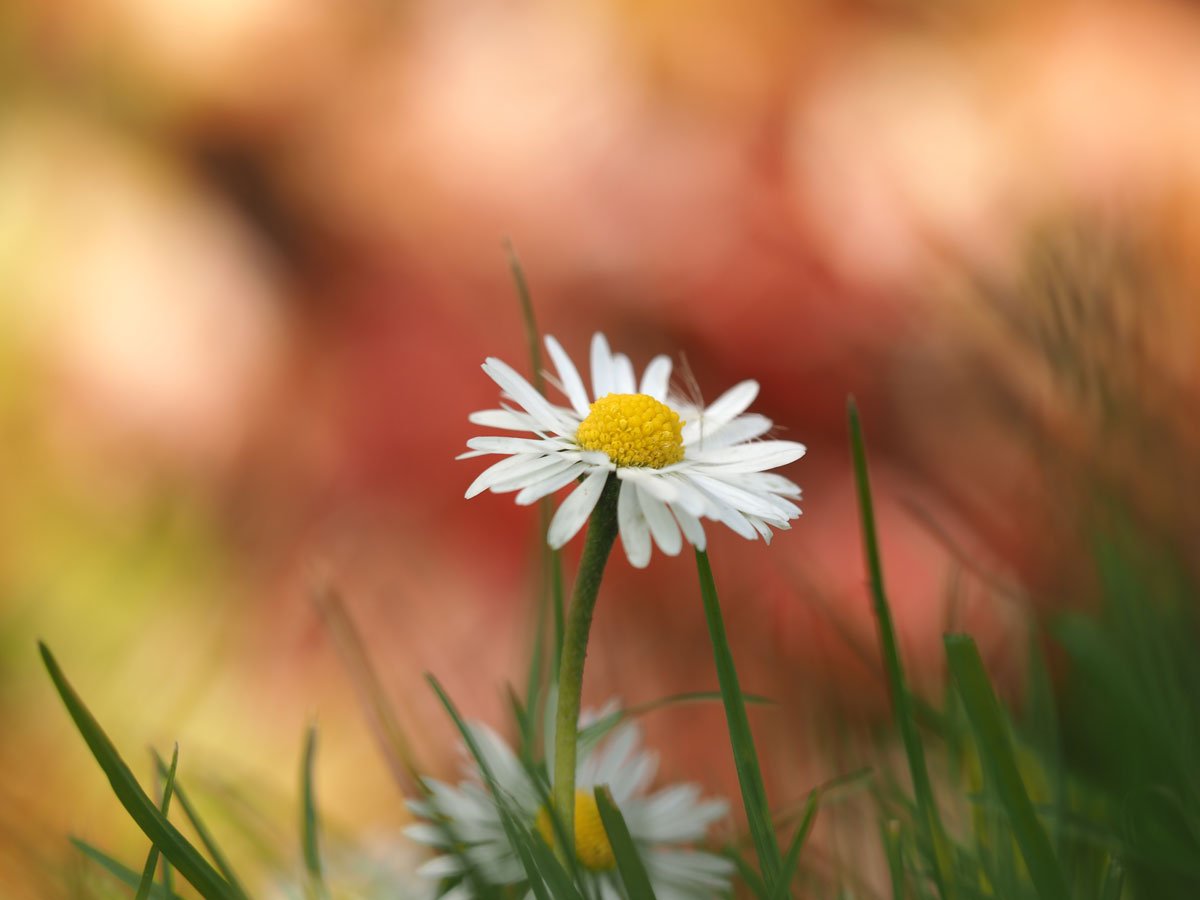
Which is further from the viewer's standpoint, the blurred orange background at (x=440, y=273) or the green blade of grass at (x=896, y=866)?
the blurred orange background at (x=440, y=273)

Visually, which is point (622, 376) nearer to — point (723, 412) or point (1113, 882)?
point (723, 412)

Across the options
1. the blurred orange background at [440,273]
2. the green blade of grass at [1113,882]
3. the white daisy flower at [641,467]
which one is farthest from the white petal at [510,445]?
the blurred orange background at [440,273]

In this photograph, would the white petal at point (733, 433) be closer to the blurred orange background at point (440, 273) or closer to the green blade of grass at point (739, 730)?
the green blade of grass at point (739, 730)

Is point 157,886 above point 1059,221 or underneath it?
underneath

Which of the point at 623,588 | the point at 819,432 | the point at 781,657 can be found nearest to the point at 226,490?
the point at 623,588

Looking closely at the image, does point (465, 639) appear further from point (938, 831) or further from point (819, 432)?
point (938, 831)

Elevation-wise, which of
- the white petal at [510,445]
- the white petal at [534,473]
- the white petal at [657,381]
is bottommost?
the white petal at [534,473]

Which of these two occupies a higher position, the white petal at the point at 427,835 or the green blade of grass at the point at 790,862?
the white petal at the point at 427,835
